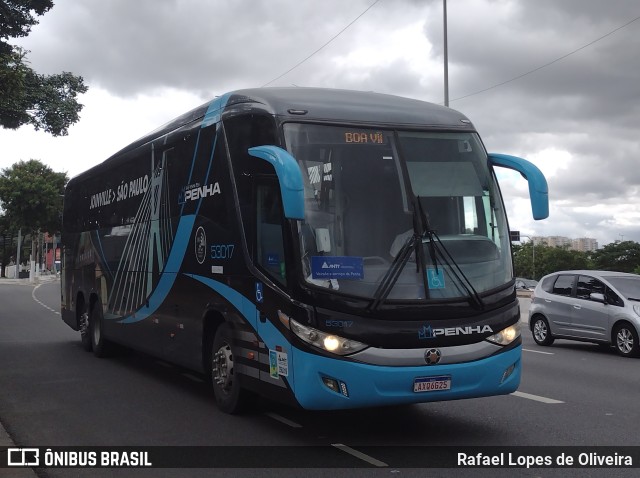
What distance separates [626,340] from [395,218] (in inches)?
367

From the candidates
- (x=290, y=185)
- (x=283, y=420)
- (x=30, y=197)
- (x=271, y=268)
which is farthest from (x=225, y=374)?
(x=30, y=197)

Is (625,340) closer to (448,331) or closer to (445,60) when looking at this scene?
(448,331)

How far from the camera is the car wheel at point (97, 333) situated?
13.3 meters

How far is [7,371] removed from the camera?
11.7 meters

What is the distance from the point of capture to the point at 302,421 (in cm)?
786

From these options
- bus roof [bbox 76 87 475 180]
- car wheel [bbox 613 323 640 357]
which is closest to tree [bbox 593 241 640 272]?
car wheel [bbox 613 323 640 357]

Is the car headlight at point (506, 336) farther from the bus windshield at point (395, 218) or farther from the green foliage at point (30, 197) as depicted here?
the green foliage at point (30, 197)

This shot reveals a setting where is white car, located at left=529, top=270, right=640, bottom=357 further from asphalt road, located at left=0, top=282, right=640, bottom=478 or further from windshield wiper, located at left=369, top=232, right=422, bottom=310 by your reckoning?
windshield wiper, located at left=369, top=232, right=422, bottom=310

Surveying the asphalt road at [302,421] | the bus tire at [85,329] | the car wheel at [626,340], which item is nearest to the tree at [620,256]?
the car wheel at [626,340]

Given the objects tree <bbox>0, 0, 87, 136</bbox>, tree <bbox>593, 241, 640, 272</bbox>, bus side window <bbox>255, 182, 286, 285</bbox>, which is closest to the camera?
bus side window <bbox>255, 182, 286, 285</bbox>

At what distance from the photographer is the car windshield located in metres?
14.8

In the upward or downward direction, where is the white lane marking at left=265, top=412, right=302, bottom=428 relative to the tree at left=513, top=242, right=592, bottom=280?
downward

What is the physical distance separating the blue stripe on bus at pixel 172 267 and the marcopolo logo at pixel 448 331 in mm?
3497

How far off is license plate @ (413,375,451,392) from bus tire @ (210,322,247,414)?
2.11m
